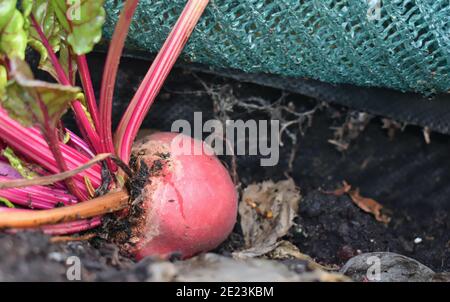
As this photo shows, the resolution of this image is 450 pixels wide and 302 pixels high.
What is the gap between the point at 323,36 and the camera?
1471 millimetres

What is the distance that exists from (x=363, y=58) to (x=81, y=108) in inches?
28.3

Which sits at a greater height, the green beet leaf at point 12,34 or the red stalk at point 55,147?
the green beet leaf at point 12,34

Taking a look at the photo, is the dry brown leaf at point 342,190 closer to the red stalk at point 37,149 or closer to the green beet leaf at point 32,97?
the red stalk at point 37,149

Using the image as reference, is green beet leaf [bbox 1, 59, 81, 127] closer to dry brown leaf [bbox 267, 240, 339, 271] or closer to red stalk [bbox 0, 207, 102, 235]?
red stalk [bbox 0, 207, 102, 235]

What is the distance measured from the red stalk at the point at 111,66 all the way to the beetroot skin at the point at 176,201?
4.5 inches

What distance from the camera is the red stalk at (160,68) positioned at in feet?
4.43

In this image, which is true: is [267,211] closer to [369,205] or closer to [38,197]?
[369,205]

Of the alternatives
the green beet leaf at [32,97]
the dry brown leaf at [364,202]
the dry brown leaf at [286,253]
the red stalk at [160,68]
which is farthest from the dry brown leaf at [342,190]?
the green beet leaf at [32,97]

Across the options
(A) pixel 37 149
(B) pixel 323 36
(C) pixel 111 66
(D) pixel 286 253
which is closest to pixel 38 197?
(A) pixel 37 149

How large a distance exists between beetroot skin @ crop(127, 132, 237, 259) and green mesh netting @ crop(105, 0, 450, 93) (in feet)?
0.93

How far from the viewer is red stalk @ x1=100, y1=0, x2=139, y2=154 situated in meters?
1.24

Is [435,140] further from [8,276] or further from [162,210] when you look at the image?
[8,276]

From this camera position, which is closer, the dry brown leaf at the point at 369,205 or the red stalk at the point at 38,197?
the red stalk at the point at 38,197

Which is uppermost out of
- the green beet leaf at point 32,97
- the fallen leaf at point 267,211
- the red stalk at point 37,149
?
the green beet leaf at point 32,97
